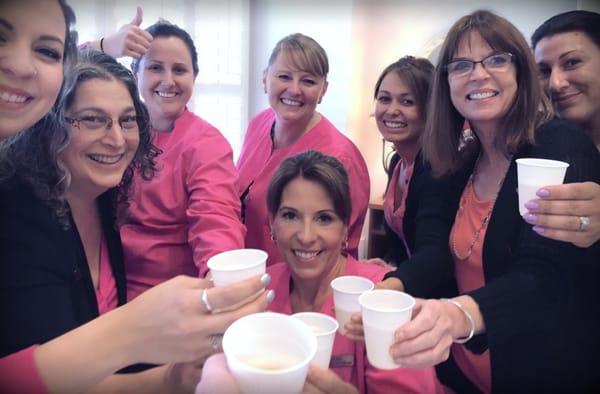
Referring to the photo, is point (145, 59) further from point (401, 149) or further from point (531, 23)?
point (531, 23)

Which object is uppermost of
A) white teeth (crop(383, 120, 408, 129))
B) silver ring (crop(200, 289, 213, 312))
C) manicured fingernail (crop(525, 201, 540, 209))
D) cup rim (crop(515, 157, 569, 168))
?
white teeth (crop(383, 120, 408, 129))

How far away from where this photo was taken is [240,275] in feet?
2.60

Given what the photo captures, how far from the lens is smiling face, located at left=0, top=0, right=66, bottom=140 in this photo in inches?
32.2

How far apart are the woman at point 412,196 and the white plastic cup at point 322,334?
1.21 feet

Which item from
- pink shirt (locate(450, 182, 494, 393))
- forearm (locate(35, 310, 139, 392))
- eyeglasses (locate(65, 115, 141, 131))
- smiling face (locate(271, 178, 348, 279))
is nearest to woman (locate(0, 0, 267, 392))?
forearm (locate(35, 310, 139, 392))

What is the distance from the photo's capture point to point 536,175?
3.32ft

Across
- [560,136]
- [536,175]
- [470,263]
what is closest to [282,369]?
[536,175]

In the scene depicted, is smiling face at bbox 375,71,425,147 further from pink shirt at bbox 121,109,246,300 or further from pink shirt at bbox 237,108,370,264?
pink shirt at bbox 121,109,246,300

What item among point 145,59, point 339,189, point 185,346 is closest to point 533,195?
point 339,189

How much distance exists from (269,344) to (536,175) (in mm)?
745

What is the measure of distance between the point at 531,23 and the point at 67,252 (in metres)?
2.87

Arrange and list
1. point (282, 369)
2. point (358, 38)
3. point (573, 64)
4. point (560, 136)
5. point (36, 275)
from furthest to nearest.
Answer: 1. point (358, 38)
2. point (573, 64)
3. point (560, 136)
4. point (36, 275)
5. point (282, 369)

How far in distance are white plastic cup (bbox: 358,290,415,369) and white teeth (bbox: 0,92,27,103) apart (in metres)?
0.80

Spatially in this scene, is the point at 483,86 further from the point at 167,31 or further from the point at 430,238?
the point at 167,31
